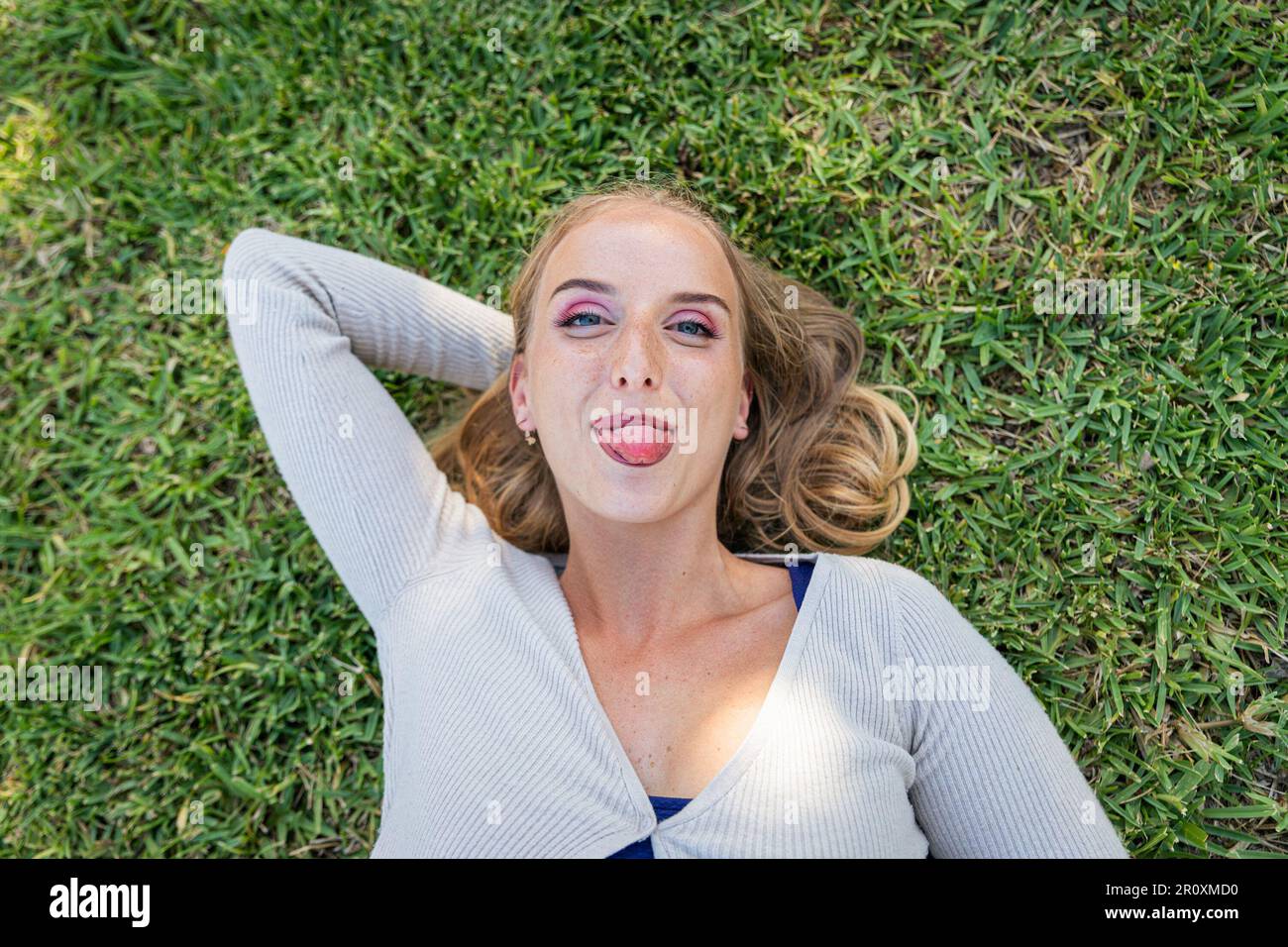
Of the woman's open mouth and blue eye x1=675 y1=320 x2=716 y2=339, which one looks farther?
blue eye x1=675 y1=320 x2=716 y2=339

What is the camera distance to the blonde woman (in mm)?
2299

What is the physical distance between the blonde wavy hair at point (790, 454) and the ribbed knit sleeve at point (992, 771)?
23.8 inches

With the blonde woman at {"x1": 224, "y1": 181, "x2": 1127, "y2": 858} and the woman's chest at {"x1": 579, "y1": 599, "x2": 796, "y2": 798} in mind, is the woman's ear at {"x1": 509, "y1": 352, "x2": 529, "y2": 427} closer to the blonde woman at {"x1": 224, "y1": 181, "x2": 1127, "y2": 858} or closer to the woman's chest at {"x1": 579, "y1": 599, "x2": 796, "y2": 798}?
the blonde woman at {"x1": 224, "y1": 181, "x2": 1127, "y2": 858}

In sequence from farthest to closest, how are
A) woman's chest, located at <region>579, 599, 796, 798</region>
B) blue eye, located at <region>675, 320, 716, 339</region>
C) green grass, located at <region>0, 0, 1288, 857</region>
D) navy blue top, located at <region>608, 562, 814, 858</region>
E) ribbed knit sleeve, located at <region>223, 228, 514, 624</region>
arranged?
green grass, located at <region>0, 0, 1288, 857</region> → ribbed knit sleeve, located at <region>223, 228, 514, 624</region> → blue eye, located at <region>675, 320, 716, 339</region> → woman's chest, located at <region>579, 599, 796, 798</region> → navy blue top, located at <region>608, 562, 814, 858</region>

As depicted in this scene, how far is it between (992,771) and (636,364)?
132cm

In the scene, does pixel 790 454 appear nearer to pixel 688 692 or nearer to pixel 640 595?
pixel 640 595

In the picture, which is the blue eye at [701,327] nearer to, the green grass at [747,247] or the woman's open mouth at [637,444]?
the woman's open mouth at [637,444]

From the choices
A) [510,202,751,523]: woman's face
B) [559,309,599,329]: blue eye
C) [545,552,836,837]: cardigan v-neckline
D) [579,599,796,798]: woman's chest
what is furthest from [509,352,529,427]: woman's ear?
[579,599,796,798]: woman's chest

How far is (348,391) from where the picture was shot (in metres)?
2.69

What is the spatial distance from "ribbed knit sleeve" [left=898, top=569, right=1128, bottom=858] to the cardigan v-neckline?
0.86 ft

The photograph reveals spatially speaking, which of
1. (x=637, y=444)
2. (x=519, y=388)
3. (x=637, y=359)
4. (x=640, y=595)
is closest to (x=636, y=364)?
(x=637, y=359)

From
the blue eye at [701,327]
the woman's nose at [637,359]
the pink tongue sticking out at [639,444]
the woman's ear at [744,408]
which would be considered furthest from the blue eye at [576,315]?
the woman's ear at [744,408]

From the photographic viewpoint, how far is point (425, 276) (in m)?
3.30
